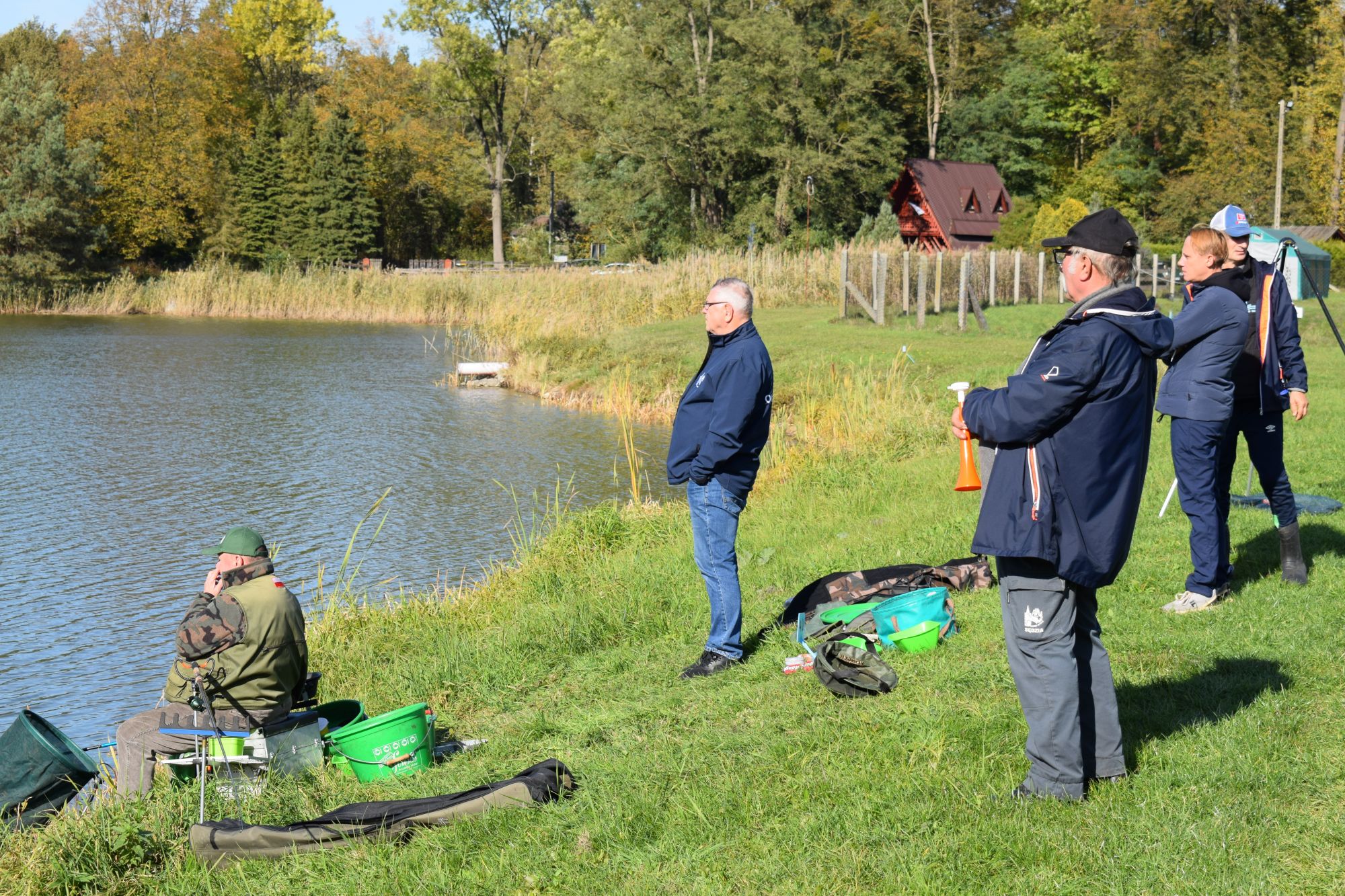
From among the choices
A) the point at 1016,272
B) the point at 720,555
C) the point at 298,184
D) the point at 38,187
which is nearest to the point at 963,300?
the point at 1016,272

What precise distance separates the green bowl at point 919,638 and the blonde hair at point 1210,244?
2298mm

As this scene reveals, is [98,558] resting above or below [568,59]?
below

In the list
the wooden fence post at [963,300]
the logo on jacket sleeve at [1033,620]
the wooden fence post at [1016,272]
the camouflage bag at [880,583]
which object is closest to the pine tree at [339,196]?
the wooden fence post at [1016,272]

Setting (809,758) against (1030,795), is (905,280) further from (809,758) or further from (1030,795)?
(1030,795)

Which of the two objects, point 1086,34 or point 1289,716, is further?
point 1086,34

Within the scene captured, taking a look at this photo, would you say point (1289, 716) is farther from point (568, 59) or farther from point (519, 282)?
point (568, 59)

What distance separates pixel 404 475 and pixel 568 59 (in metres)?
54.1

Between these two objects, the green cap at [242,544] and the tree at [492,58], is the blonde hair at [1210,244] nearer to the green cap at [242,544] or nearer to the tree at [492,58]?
the green cap at [242,544]

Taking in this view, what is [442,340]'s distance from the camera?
117 feet

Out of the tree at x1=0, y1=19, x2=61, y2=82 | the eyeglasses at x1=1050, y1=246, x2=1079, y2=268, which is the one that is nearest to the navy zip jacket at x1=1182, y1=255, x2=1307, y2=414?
the eyeglasses at x1=1050, y1=246, x2=1079, y2=268

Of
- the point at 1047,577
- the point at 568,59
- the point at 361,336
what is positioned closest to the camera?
the point at 1047,577

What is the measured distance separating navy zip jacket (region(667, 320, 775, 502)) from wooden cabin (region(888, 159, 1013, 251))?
149 feet

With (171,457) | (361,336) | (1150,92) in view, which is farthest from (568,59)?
(171,457)

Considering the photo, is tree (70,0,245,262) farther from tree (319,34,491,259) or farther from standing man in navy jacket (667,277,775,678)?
standing man in navy jacket (667,277,775,678)
